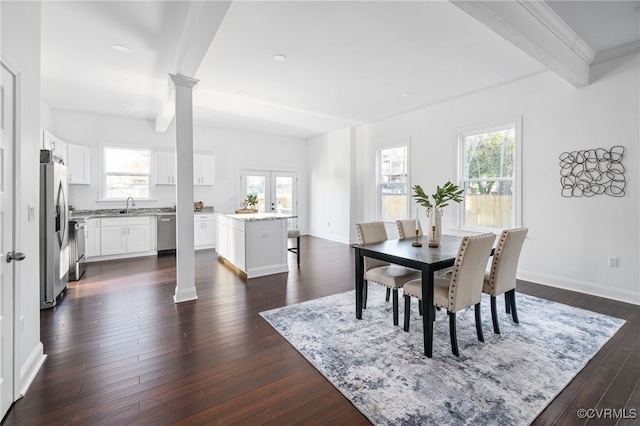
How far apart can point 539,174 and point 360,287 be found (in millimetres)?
3136

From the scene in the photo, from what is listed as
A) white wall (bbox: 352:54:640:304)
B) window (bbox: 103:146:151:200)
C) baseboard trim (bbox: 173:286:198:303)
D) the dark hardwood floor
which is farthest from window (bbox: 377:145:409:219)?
window (bbox: 103:146:151:200)

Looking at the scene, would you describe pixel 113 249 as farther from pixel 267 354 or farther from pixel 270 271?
pixel 267 354

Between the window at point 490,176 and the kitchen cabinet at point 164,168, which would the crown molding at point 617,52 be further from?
the kitchen cabinet at point 164,168

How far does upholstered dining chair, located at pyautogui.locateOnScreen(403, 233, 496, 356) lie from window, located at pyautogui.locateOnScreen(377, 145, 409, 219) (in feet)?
12.3

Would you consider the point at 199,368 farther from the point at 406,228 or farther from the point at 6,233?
the point at 406,228

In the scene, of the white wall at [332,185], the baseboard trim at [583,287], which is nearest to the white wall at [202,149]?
the white wall at [332,185]

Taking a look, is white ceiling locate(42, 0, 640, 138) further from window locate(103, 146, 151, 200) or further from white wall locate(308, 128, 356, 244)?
white wall locate(308, 128, 356, 244)

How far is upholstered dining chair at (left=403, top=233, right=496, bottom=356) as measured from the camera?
2.31 metres

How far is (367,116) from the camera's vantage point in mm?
6406

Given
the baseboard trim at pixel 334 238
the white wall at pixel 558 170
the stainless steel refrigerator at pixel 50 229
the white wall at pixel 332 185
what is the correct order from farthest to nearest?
the baseboard trim at pixel 334 238 → the white wall at pixel 332 185 → the white wall at pixel 558 170 → the stainless steel refrigerator at pixel 50 229

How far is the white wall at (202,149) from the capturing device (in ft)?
19.9

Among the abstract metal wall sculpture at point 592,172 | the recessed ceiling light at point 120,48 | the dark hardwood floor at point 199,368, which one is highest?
the recessed ceiling light at point 120,48

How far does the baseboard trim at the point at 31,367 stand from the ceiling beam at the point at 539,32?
3.90 metres

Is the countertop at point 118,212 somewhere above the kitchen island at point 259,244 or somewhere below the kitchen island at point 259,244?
above
